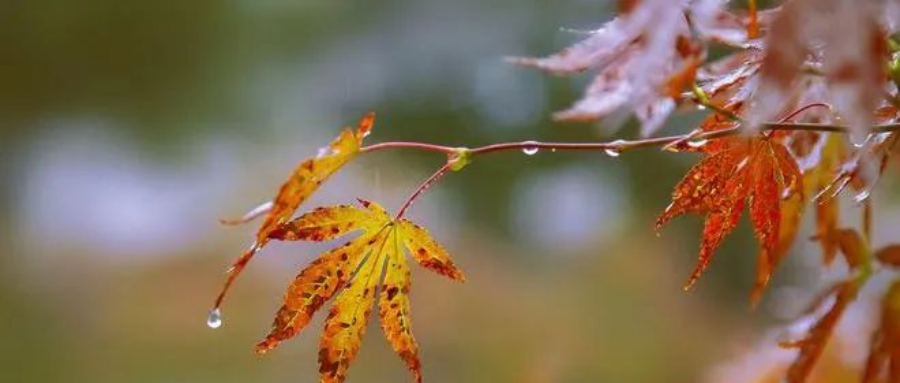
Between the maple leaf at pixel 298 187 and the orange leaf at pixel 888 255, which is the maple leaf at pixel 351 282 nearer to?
the maple leaf at pixel 298 187

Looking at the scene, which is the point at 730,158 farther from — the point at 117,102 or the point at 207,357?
the point at 117,102

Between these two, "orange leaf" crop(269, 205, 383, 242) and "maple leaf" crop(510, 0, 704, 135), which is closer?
"maple leaf" crop(510, 0, 704, 135)

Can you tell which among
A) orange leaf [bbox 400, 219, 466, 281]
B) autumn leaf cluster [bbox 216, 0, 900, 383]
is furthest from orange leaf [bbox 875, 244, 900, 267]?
orange leaf [bbox 400, 219, 466, 281]

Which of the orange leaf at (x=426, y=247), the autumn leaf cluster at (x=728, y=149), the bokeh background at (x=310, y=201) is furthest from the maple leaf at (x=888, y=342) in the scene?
the bokeh background at (x=310, y=201)

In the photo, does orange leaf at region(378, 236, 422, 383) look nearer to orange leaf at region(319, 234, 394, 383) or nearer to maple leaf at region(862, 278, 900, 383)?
orange leaf at region(319, 234, 394, 383)

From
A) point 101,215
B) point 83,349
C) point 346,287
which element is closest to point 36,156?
point 101,215
